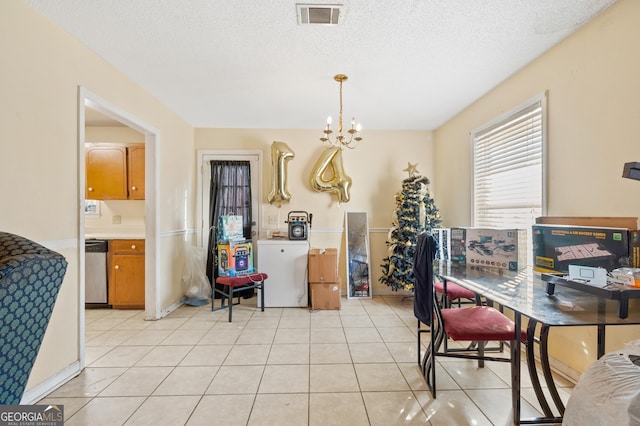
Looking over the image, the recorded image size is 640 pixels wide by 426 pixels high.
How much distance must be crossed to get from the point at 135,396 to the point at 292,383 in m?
1.07

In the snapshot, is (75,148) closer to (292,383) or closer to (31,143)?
(31,143)

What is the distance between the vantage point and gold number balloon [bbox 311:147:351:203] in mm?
4215

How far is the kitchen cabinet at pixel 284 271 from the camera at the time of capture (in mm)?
3801

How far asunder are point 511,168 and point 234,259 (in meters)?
3.27

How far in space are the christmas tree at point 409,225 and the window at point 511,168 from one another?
2.02ft

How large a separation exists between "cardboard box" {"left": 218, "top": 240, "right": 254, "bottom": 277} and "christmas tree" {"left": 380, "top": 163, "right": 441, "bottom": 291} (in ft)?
6.50

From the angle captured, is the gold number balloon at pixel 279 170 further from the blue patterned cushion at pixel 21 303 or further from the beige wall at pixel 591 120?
the blue patterned cushion at pixel 21 303

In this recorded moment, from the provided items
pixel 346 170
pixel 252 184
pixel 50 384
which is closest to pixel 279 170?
pixel 252 184

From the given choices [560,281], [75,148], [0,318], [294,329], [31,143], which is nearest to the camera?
[0,318]

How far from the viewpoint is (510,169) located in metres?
2.83

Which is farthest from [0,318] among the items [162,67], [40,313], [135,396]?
[162,67]

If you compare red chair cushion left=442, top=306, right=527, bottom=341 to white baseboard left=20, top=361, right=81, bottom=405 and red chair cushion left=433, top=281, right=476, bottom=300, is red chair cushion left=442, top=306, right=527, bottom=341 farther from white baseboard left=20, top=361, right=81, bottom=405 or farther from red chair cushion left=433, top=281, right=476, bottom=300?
white baseboard left=20, top=361, right=81, bottom=405

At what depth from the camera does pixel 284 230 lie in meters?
4.41

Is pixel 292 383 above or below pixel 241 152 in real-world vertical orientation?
below
